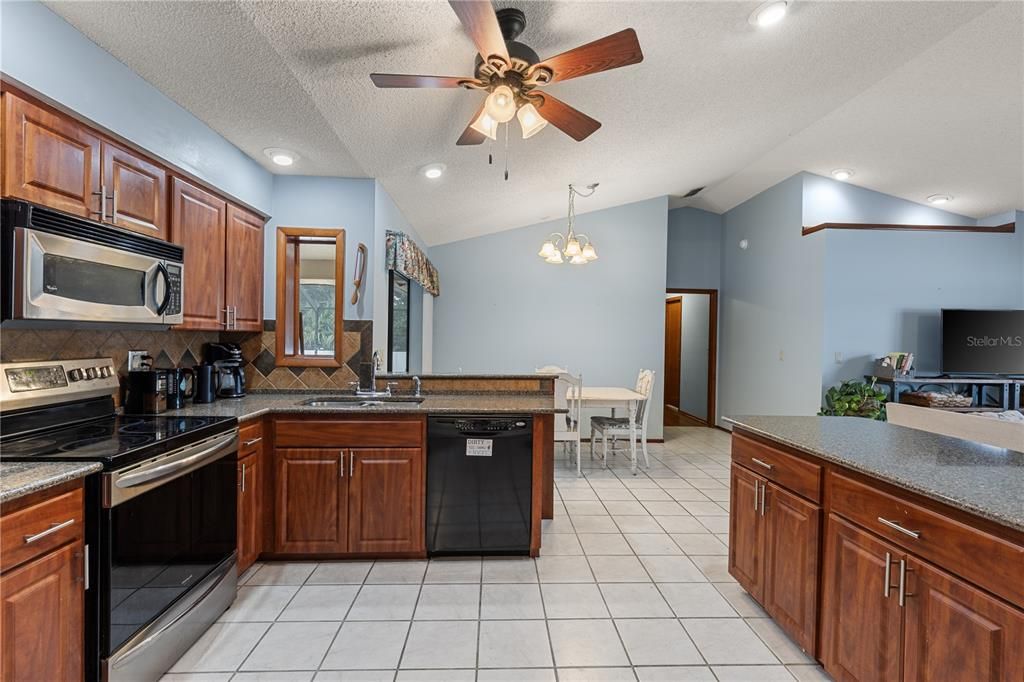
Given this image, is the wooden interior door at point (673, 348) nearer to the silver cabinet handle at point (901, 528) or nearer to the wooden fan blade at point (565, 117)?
the wooden fan blade at point (565, 117)

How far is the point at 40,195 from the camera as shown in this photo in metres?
1.58

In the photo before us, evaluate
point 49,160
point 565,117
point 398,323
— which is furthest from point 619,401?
point 49,160

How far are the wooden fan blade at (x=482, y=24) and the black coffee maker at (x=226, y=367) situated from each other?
7.70ft

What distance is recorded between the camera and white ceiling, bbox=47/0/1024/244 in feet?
5.92

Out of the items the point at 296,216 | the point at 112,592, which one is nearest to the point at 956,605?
the point at 112,592

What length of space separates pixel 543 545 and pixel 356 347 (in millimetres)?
1761

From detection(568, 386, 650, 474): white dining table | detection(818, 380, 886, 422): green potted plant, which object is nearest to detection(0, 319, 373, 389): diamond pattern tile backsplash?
detection(568, 386, 650, 474): white dining table

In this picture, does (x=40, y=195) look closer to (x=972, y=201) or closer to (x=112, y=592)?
(x=112, y=592)

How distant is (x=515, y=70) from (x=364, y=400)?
2.07 m

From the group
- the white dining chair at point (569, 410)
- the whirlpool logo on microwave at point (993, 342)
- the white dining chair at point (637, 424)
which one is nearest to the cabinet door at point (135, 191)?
the white dining chair at point (569, 410)

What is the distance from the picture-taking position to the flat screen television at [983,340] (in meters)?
4.73

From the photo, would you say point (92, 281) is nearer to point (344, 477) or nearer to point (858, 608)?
point (344, 477)

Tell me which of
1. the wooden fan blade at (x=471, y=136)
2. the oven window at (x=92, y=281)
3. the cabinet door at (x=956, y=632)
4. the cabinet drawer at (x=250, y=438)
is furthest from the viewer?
the cabinet drawer at (x=250, y=438)

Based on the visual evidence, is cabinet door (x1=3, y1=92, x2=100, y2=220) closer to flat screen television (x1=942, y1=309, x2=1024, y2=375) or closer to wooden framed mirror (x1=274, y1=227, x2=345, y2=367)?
wooden framed mirror (x1=274, y1=227, x2=345, y2=367)
